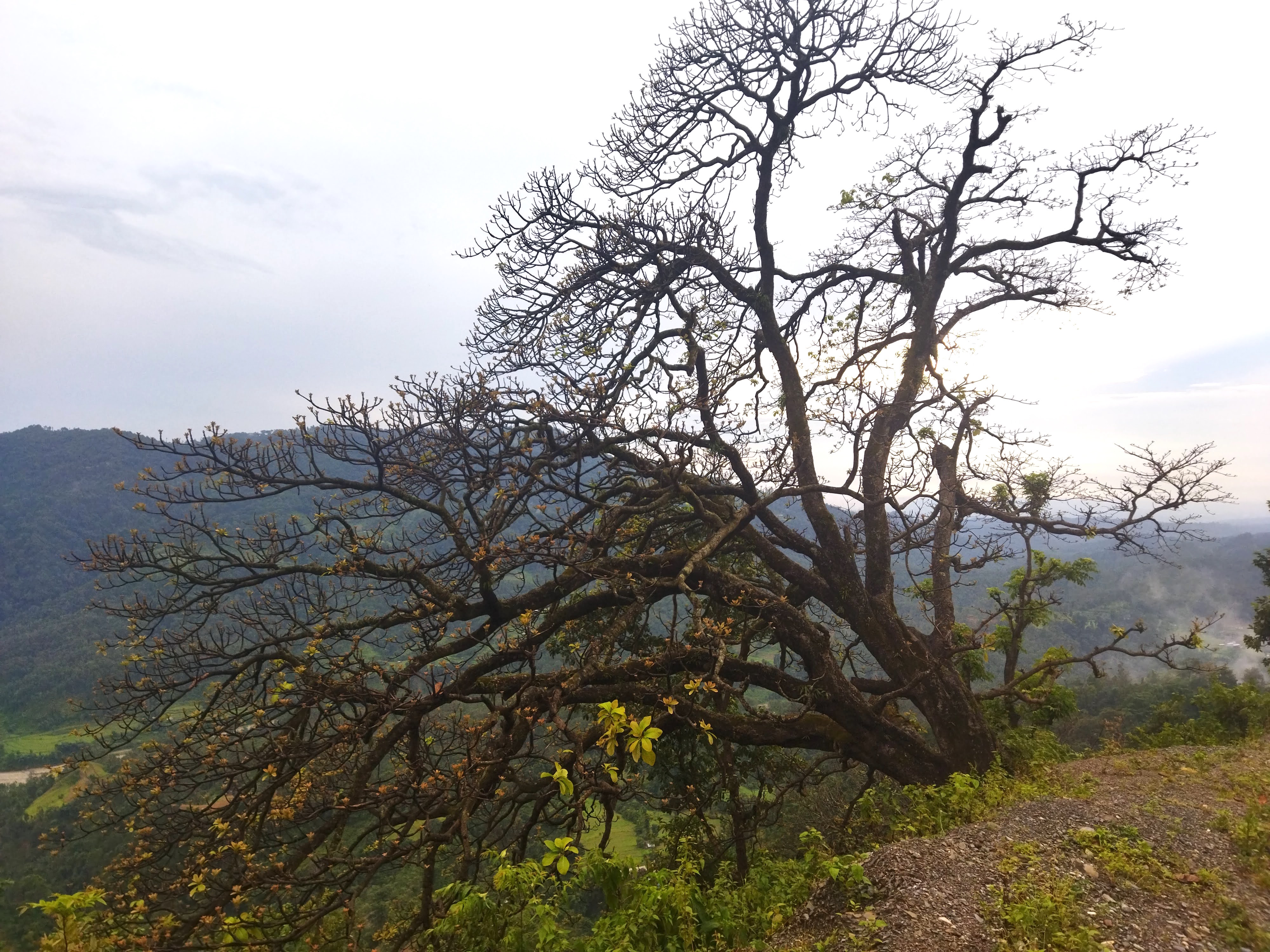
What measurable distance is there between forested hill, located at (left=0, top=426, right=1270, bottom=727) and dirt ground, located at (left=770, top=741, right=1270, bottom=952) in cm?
5407

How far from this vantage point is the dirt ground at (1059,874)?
293 centimetres

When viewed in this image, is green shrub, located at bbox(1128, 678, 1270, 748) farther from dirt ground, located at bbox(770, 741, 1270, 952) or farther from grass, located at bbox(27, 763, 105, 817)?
grass, located at bbox(27, 763, 105, 817)

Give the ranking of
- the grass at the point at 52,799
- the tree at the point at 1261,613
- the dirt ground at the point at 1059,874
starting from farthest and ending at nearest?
1. the grass at the point at 52,799
2. the tree at the point at 1261,613
3. the dirt ground at the point at 1059,874

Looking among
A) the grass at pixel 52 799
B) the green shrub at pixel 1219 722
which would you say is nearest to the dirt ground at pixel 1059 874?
the green shrub at pixel 1219 722

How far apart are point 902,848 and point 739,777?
4.26 metres

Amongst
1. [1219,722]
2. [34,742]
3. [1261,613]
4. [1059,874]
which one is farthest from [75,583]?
[1261,613]

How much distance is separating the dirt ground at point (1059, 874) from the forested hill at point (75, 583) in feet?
177

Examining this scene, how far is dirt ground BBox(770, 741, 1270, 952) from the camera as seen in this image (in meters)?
2.93

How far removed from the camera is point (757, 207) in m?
7.59

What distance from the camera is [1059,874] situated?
135 inches

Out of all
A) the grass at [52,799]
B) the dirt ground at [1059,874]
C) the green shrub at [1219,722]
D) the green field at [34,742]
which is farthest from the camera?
the green field at [34,742]

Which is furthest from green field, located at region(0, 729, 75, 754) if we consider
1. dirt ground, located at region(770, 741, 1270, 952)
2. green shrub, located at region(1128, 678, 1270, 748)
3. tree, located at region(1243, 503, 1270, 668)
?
tree, located at region(1243, 503, 1270, 668)

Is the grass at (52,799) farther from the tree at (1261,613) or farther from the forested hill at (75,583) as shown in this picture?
the tree at (1261,613)

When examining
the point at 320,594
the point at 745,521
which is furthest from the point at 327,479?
the point at 745,521
